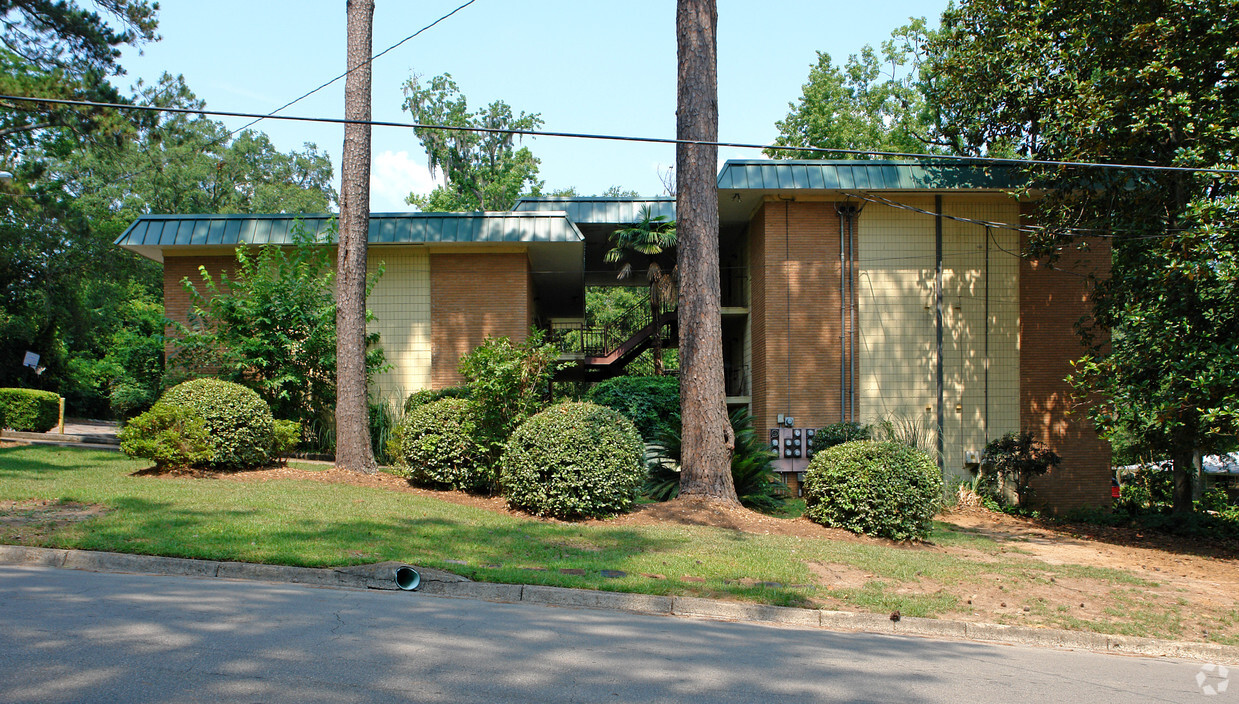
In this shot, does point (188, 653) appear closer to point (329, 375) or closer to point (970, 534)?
point (970, 534)

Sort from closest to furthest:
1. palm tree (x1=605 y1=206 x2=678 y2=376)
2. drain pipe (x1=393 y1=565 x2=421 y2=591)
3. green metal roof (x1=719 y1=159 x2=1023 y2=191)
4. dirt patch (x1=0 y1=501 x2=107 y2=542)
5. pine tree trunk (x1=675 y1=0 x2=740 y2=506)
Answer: drain pipe (x1=393 y1=565 x2=421 y2=591) < dirt patch (x1=0 y1=501 x2=107 y2=542) < pine tree trunk (x1=675 y1=0 x2=740 y2=506) < green metal roof (x1=719 y1=159 x2=1023 y2=191) < palm tree (x1=605 y1=206 x2=678 y2=376)

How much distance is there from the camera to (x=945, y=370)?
19219 mm

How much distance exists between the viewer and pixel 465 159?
46.4 m

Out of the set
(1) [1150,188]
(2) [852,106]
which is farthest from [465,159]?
(1) [1150,188]

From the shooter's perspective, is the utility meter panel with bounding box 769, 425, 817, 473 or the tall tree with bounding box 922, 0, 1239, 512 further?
the utility meter panel with bounding box 769, 425, 817, 473

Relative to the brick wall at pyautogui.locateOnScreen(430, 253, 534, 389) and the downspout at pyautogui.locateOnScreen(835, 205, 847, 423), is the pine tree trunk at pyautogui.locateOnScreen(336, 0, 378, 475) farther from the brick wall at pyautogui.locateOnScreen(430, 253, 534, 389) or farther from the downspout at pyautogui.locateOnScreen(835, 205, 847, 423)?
the downspout at pyautogui.locateOnScreen(835, 205, 847, 423)

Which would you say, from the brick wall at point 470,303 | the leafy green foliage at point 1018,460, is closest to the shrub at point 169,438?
the brick wall at point 470,303

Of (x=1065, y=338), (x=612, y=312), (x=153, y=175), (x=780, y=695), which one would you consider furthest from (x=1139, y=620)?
(x=153, y=175)

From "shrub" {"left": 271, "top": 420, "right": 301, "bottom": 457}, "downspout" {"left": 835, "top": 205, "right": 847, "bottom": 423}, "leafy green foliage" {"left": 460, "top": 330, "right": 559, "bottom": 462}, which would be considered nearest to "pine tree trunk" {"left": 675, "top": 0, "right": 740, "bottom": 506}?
"leafy green foliage" {"left": 460, "top": 330, "right": 559, "bottom": 462}

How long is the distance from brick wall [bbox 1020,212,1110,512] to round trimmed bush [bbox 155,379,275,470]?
1708 centimetres

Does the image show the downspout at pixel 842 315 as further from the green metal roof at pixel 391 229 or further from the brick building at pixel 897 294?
the green metal roof at pixel 391 229

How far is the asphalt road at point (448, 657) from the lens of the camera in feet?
14.8

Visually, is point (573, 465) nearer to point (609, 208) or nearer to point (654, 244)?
point (654, 244)

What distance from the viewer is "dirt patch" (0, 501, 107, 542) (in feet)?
28.3
